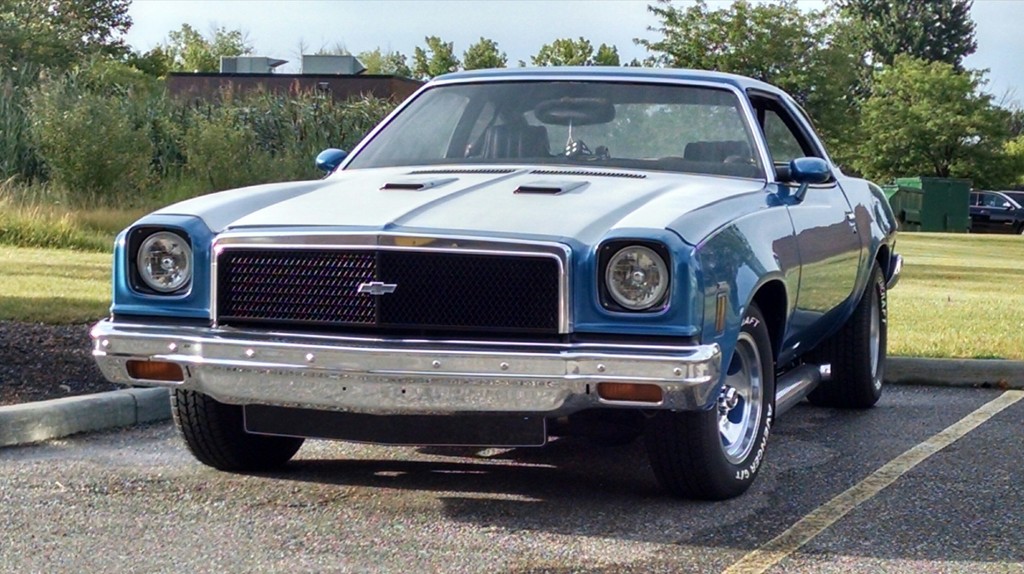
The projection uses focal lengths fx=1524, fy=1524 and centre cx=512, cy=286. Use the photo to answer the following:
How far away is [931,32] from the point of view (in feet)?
294

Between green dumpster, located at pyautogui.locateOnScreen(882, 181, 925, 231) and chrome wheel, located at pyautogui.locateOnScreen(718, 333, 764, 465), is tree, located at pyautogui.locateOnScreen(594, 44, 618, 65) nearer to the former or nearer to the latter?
green dumpster, located at pyautogui.locateOnScreen(882, 181, 925, 231)

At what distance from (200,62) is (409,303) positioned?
86.7m

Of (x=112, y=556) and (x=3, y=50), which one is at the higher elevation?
(x=3, y=50)

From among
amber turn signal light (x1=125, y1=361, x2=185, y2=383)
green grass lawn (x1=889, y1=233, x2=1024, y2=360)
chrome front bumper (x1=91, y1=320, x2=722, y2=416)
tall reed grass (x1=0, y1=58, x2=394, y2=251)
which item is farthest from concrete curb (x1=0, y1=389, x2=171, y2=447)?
tall reed grass (x1=0, y1=58, x2=394, y2=251)

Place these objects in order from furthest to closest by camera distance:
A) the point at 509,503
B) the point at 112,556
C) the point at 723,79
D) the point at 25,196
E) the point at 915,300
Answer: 1. the point at 25,196
2. the point at 915,300
3. the point at 723,79
4. the point at 509,503
5. the point at 112,556

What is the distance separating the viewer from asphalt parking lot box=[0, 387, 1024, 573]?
15.0ft

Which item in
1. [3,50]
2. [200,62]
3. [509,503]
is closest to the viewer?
[509,503]

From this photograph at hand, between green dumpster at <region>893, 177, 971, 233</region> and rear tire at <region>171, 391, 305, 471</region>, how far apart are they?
44.2m

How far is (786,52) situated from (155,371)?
48.6 metres

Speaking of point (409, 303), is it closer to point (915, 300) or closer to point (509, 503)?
point (509, 503)

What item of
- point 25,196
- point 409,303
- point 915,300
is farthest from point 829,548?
point 25,196

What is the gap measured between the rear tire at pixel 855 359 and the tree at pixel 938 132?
54.3m

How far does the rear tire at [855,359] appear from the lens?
25.1ft

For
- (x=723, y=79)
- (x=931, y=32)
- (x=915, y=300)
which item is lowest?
(x=915, y=300)
